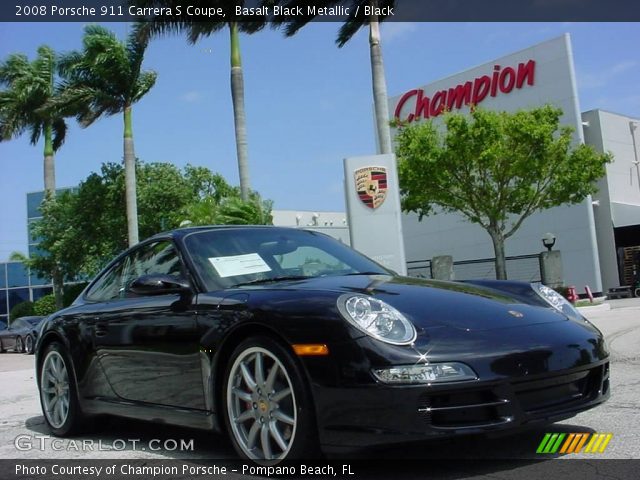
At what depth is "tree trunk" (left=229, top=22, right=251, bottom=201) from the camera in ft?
77.5

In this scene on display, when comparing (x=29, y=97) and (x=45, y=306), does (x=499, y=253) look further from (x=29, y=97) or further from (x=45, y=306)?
(x=45, y=306)

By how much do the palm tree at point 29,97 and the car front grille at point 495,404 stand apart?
32892 mm

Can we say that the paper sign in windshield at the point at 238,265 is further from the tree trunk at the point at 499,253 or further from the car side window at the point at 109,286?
the tree trunk at the point at 499,253

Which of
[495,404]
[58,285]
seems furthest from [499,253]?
[495,404]

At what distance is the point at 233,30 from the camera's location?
24.3 meters

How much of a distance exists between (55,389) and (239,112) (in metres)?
19.1

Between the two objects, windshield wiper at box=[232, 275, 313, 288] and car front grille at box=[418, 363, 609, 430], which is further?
windshield wiper at box=[232, 275, 313, 288]

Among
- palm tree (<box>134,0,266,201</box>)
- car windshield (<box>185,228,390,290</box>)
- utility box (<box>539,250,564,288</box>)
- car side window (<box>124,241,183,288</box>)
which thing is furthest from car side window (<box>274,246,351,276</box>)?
utility box (<box>539,250,564,288</box>)

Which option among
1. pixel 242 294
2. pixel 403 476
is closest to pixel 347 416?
pixel 403 476

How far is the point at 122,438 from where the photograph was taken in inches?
204

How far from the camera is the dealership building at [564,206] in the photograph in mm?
32844

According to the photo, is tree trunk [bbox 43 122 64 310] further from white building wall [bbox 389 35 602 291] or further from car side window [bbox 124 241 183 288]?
car side window [bbox 124 241 183 288]

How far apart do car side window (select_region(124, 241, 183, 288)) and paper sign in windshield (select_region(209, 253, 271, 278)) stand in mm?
239

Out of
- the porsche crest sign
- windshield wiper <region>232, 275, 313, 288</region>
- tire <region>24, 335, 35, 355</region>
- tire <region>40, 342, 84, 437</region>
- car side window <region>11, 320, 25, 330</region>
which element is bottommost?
tire <region>24, 335, 35, 355</region>
